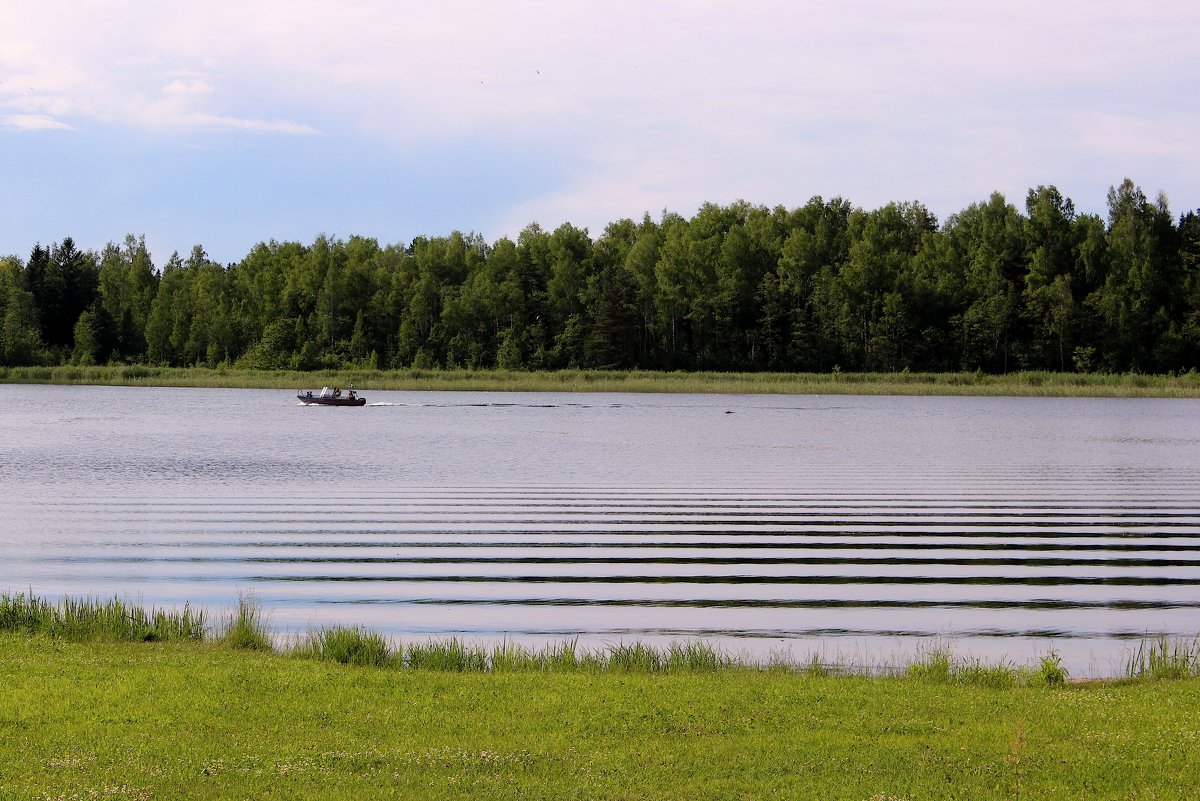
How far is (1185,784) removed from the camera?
24.9 feet

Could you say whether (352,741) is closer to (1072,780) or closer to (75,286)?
(1072,780)

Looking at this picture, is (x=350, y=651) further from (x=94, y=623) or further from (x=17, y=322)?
(x=17, y=322)

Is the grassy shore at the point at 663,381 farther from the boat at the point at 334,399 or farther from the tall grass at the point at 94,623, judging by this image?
the tall grass at the point at 94,623

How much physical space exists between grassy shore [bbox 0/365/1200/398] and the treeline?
13377 millimetres

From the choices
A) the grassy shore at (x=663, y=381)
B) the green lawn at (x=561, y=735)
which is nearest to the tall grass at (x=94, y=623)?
the green lawn at (x=561, y=735)

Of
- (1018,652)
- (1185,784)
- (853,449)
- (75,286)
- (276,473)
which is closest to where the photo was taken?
(1185,784)

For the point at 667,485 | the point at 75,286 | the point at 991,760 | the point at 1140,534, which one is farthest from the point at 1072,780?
the point at 75,286

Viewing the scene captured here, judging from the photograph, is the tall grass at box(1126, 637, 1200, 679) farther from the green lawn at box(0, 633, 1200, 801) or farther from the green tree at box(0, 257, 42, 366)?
the green tree at box(0, 257, 42, 366)

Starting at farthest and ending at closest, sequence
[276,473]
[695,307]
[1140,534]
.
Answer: [695,307] < [276,473] < [1140,534]

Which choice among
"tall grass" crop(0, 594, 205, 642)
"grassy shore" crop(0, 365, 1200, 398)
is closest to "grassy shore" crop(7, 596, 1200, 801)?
"tall grass" crop(0, 594, 205, 642)

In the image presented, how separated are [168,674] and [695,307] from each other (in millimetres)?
107327

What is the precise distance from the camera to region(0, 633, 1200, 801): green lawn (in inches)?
294

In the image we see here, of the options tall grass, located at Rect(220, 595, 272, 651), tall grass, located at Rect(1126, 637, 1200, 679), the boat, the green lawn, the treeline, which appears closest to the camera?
the green lawn

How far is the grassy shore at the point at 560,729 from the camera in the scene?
7477 millimetres
